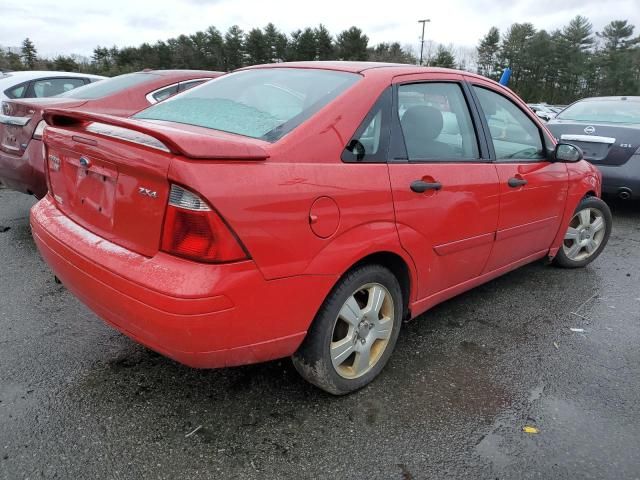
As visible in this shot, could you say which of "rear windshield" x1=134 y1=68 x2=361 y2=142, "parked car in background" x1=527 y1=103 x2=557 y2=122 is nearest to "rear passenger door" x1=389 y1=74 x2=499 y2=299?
"rear windshield" x1=134 y1=68 x2=361 y2=142

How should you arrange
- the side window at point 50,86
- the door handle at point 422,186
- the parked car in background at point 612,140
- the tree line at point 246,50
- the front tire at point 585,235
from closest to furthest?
the door handle at point 422,186, the front tire at point 585,235, the parked car in background at point 612,140, the side window at point 50,86, the tree line at point 246,50

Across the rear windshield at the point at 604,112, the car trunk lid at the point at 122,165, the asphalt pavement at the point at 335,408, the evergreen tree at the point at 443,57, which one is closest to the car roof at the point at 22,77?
the asphalt pavement at the point at 335,408

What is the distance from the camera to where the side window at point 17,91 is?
7113 millimetres

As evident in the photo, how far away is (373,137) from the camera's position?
2.38 metres

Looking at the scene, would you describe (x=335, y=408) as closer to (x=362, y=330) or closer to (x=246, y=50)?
(x=362, y=330)

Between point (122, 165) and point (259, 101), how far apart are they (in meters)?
0.84

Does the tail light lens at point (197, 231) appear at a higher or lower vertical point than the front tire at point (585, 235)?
higher

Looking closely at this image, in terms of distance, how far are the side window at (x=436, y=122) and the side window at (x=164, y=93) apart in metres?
3.45

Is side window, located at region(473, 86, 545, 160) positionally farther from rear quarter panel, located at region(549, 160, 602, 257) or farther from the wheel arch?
the wheel arch

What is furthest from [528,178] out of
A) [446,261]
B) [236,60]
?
[236,60]

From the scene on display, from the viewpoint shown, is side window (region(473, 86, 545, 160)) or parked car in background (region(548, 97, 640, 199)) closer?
side window (region(473, 86, 545, 160))

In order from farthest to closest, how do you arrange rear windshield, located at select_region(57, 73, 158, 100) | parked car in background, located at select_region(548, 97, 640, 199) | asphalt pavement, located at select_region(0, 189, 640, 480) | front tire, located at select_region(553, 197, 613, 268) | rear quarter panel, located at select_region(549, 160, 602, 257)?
parked car in background, located at select_region(548, 97, 640, 199) < rear windshield, located at select_region(57, 73, 158, 100) < front tire, located at select_region(553, 197, 613, 268) < rear quarter panel, located at select_region(549, 160, 602, 257) < asphalt pavement, located at select_region(0, 189, 640, 480)

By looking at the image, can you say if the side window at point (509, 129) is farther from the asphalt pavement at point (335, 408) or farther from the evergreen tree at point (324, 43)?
the evergreen tree at point (324, 43)

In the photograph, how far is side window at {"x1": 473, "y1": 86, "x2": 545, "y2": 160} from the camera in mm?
3191
